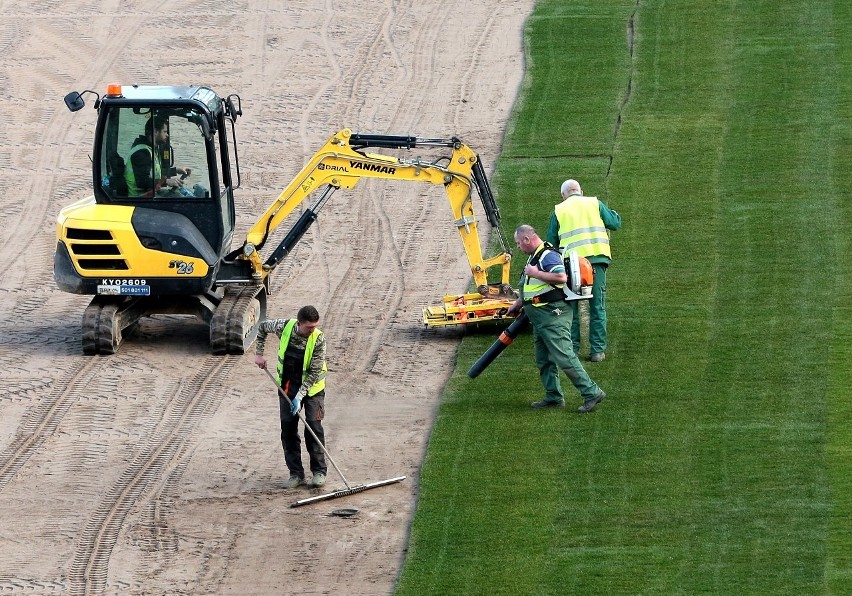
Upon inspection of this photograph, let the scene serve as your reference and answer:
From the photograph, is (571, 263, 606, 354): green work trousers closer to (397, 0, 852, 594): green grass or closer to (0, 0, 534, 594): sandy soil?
(397, 0, 852, 594): green grass

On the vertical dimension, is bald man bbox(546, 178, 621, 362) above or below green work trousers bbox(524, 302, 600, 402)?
above

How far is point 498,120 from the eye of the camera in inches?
1087

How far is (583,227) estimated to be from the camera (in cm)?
1738

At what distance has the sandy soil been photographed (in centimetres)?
1373

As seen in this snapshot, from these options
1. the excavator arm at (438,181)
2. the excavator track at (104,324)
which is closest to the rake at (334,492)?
the excavator arm at (438,181)

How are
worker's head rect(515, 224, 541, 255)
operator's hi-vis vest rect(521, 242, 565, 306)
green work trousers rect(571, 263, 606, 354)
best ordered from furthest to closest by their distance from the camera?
green work trousers rect(571, 263, 606, 354) → operator's hi-vis vest rect(521, 242, 565, 306) → worker's head rect(515, 224, 541, 255)

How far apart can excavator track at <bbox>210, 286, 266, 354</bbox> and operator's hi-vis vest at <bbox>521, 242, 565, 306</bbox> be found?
4.36 meters

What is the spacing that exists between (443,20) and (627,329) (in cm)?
1517

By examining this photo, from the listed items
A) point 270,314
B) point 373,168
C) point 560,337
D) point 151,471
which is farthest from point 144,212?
point 560,337

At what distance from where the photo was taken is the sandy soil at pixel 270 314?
1373 cm

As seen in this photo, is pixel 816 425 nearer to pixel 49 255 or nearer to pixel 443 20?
pixel 49 255

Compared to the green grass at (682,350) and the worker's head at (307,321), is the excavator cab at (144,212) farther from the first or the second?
the worker's head at (307,321)

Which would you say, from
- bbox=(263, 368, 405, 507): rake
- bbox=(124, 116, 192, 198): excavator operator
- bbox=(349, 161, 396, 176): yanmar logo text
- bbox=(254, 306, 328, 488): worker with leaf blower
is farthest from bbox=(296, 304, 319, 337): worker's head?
bbox=(124, 116, 192, 198): excavator operator

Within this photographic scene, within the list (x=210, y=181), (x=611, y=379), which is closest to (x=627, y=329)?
(x=611, y=379)
